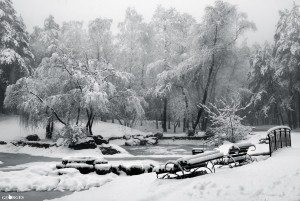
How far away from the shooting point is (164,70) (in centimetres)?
3588

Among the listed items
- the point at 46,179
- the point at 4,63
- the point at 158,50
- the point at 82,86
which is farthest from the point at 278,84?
the point at 46,179

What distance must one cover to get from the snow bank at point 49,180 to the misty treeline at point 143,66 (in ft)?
38.2

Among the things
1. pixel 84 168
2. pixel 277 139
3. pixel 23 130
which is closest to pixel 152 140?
pixel 23 130

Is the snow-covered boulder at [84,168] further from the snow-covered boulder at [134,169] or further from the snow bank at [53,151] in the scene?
the snow bank at [53,151]

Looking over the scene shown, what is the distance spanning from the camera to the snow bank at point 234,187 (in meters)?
6.21

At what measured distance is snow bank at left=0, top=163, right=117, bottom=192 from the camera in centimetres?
947

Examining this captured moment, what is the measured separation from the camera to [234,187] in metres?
6.60

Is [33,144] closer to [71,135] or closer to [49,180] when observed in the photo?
[71,135]

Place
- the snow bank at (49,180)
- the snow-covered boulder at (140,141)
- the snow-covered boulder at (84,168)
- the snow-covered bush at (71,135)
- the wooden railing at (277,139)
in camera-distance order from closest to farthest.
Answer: the snow bank at (49,180), the wooden railing at (277,139), the snow-covered boulder at (84,168), the snow-covered bush at (71,135), the snow-covered boulder at (140,141)

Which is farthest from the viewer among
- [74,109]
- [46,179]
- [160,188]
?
[74,109]

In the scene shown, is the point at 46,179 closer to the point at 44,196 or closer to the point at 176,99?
the point at 44,196

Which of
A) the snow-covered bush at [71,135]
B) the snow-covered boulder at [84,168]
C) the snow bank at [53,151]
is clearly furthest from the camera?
the snow-covered bush at [71,135]

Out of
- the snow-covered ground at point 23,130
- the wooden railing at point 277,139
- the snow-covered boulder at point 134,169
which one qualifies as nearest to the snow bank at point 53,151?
the snow-covered ground at point 23,130

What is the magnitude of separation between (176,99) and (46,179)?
25.9m
